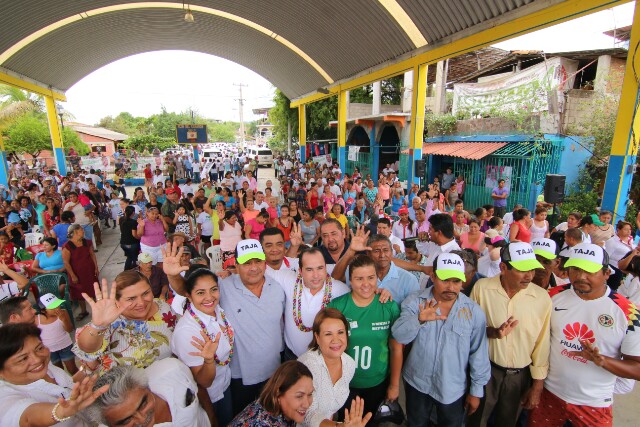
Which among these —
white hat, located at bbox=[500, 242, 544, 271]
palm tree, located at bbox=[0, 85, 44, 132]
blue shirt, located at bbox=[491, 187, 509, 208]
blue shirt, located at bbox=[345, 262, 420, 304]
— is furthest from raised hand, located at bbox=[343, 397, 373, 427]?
palm tree, located at bbox=[0, 85, 44, 132]

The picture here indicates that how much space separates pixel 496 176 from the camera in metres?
11.4

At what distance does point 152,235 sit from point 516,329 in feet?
16.2

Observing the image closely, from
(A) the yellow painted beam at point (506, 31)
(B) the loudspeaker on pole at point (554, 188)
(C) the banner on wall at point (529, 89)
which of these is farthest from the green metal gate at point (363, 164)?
(B) the loudspeaker on pole at point (554, 188)

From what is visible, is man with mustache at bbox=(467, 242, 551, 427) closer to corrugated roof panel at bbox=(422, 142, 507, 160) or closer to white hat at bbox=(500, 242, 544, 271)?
white hat at bbox=(500, 242, 544, 271)

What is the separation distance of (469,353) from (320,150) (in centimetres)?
2088

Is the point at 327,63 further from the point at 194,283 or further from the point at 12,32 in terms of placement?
the point at 194,283

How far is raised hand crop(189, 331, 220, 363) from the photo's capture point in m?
2.05

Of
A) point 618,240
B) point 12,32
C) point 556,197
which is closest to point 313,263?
point 618,240

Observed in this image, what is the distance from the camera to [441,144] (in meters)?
14.2

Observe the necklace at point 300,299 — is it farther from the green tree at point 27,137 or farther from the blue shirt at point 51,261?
the green tree at point 27,137

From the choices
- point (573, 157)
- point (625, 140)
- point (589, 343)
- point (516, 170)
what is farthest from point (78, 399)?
point (573, 157)

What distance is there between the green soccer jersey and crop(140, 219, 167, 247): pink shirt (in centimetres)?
384

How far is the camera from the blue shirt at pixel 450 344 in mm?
2316

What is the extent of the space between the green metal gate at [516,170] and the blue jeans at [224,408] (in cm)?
1049
